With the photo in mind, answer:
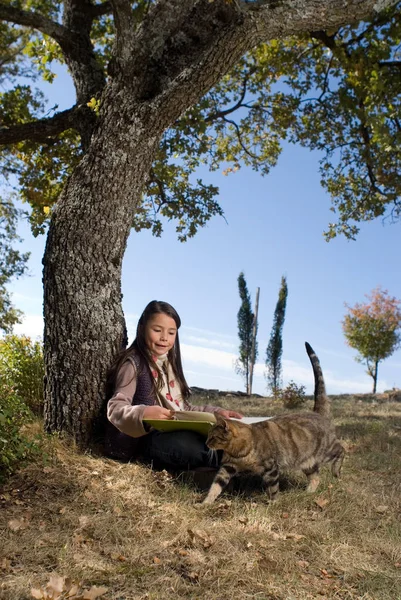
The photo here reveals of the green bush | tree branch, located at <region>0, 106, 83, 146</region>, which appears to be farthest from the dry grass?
tree branch, located at <region>0, 106, 83, 146</region>

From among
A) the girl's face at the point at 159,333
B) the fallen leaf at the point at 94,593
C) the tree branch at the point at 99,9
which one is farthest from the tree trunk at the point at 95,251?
the tree branch at the point at 99,9

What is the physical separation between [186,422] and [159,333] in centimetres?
116

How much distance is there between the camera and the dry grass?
3516 millimetres

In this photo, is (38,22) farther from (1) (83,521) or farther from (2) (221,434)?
(1) (83,521)

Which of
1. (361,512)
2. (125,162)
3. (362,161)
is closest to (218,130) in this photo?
(362,161)

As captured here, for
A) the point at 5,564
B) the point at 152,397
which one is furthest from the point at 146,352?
the point at 5,564

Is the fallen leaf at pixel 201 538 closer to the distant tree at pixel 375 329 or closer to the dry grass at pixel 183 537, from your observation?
the dry grass at pixel 183 537

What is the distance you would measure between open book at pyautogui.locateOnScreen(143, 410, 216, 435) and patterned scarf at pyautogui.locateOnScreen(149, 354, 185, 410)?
582 mm

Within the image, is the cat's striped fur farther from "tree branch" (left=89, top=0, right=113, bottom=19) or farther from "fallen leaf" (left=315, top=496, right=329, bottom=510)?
"tree branch" (left=89, top=0, right=113, bottom=19)

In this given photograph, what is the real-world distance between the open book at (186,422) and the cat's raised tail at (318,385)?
1673 millimetres

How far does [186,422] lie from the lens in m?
4.94

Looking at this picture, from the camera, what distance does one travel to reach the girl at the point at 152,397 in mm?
5297

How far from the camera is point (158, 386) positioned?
19.2 feet

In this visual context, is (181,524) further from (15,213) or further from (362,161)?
(15,213)
